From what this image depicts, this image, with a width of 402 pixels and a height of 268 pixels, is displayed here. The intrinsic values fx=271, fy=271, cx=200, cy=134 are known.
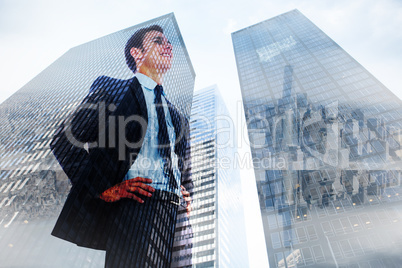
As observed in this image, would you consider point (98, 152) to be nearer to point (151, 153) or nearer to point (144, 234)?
point (151, 153)

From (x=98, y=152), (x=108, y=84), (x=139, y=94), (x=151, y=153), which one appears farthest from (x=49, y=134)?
(x=151, y=153)

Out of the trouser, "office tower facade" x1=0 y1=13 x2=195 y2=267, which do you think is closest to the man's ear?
"office tower facade" x1=0 y1=13 x2=195 y2=267

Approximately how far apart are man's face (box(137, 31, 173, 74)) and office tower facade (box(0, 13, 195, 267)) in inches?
97.0

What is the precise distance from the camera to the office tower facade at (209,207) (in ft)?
263

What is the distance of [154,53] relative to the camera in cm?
6656

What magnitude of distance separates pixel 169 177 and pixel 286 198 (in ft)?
105

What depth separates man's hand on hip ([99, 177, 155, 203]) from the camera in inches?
1884

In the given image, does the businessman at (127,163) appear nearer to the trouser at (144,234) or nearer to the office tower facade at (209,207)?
the trouser at (144,234)

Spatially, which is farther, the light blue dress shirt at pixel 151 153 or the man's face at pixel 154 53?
the man's face at pixel 154 53

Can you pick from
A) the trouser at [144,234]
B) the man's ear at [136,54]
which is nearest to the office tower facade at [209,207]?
the trouser at [144,234]

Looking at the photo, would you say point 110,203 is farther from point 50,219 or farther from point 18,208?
point 18,208

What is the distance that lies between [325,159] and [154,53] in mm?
45304

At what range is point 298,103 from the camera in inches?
2466

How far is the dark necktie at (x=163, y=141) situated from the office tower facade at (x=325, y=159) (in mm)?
21348
